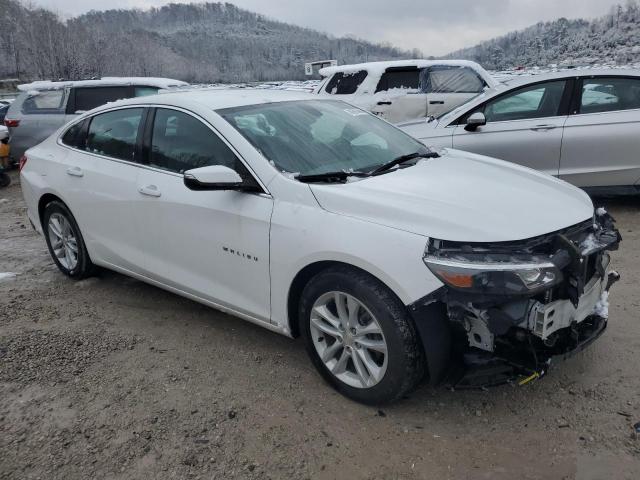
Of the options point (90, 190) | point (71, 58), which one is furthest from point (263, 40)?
point (90, 190)

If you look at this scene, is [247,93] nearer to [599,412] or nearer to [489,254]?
[489,254]

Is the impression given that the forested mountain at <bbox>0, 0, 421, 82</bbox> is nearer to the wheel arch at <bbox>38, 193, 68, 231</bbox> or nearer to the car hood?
the wheel arch at <bbox>38, 193, 68, 231</bbox>

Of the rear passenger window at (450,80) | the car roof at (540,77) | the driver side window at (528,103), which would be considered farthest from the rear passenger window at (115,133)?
the rear passenger window at (450,80)

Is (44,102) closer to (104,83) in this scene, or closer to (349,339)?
(104,83)

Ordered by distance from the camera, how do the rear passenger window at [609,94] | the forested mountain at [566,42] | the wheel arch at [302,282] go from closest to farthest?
the wheel arch at [302,282]
the rear passenger window at [609,94]
the forested mountain at [566,42]

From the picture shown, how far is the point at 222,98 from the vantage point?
375 cm

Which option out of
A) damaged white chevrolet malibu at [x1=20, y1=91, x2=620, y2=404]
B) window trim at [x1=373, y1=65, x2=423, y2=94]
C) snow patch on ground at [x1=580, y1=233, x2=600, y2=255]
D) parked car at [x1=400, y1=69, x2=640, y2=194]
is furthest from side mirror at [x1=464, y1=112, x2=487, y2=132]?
snow patch on ground at [x1=580, y1=233, x2=600, y2=255]

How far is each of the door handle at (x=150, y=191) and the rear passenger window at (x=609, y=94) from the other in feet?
15.5

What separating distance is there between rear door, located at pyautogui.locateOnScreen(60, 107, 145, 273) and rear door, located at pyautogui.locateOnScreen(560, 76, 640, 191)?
177 inches

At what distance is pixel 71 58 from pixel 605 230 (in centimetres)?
7324

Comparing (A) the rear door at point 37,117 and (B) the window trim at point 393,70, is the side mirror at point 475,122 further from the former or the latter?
(A) the rear door at point 37,117

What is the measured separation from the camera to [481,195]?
2885mm

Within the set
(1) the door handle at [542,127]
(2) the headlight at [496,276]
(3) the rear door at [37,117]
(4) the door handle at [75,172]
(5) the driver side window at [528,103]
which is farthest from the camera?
(3) the rear door at [37,117]

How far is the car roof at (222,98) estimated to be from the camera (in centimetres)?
365
